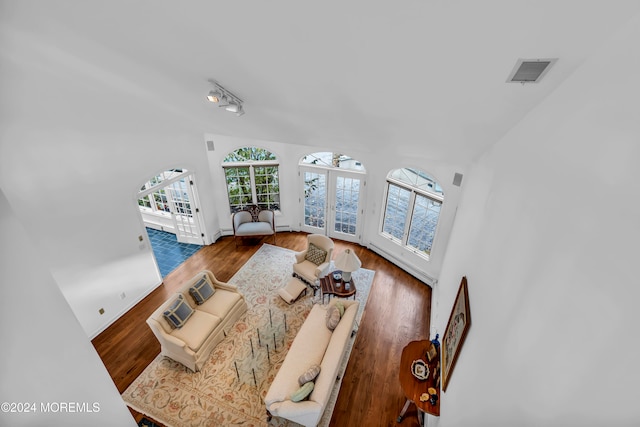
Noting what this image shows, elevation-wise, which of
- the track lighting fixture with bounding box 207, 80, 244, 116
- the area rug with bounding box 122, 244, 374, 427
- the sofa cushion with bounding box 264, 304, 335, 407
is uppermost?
the track lighting fixture with bounding box 207, 80, 244, 116

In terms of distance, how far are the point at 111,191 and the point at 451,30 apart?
5264 millimetres

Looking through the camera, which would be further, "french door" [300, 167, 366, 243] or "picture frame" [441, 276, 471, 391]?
"french door" [300, 167, 366, 243]

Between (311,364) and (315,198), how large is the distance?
438 cm

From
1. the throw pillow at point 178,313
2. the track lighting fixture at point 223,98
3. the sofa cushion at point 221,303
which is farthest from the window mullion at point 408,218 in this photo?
the throw pillow at point 178,313

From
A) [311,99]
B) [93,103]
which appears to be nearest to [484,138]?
[311,99]

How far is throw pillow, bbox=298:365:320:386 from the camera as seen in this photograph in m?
3.37

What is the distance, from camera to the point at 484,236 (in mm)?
2754

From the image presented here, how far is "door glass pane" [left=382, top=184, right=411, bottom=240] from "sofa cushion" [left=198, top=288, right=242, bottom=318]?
371 cm

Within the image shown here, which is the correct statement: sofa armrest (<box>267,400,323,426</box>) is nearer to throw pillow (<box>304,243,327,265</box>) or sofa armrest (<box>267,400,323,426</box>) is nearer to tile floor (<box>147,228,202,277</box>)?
throw pillow (<box>304,243,327,265</box>)

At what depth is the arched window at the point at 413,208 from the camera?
5.64m

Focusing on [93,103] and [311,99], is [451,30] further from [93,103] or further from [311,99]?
[93,103]

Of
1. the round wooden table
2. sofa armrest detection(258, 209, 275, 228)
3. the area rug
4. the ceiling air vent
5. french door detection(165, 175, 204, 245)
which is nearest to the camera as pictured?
the ceiling air vent

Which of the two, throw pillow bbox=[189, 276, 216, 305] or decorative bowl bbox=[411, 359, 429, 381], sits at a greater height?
decorative bowl bbox=[411, 359, 429, 381]

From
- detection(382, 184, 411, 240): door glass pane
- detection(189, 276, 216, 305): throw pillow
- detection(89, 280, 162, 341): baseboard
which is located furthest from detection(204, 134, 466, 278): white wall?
detection(189, 276, 216, 305): throw pillow
